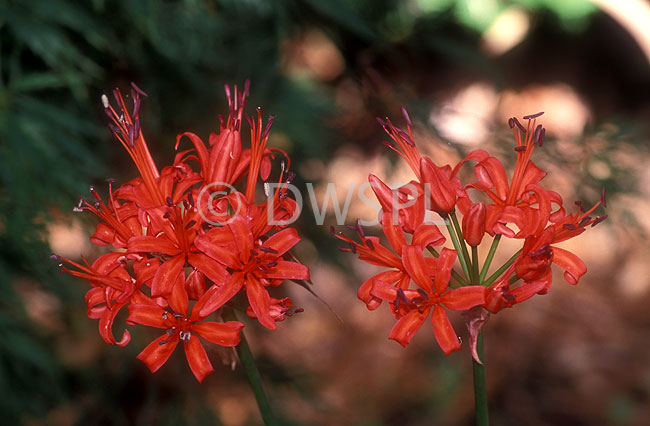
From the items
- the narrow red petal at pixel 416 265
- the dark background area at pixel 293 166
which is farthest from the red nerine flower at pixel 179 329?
the dark background area at pixel 293 166

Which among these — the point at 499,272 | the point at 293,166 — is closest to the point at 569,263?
the point at 499,272

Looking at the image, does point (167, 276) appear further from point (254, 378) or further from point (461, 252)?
point (461, 252)

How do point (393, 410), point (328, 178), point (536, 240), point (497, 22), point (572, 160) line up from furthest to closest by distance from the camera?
point (497, 22) < point (393, 410) < point (328, 178) < point (572, 160) < point (536, 240)

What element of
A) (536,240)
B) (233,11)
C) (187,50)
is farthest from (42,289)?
(536,240)

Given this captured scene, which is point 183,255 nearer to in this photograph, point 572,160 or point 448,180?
point 448,180

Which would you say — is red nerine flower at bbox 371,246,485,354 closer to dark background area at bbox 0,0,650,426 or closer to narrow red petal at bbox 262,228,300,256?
narrow red petal at bbox 262,228,300,256

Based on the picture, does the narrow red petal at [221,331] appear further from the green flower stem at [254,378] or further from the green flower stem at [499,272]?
the green flower stem at [499,272]
